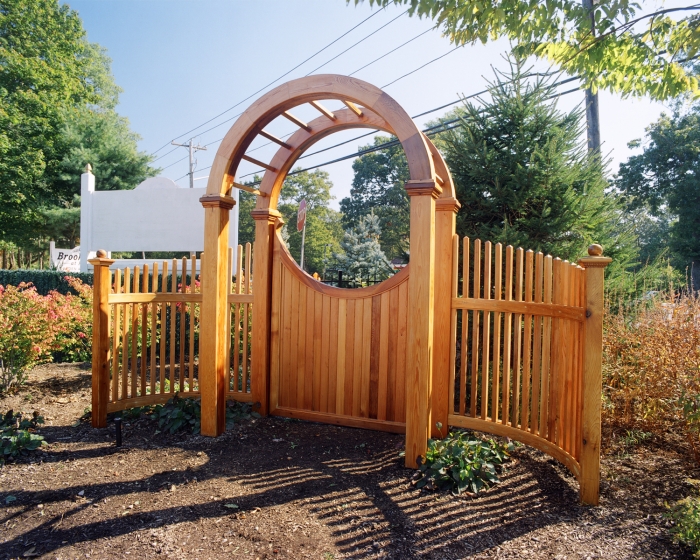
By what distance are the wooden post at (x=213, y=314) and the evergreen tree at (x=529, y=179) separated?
99.0 inches

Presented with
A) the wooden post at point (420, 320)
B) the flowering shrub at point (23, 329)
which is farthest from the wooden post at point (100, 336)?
the wooden post at point (420, 320)

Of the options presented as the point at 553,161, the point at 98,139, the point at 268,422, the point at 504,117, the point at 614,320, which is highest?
the point at 98,139

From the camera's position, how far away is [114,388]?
178 inches

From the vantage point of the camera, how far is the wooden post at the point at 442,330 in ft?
12.9

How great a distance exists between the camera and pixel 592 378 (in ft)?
9.22

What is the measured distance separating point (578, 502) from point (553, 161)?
319cm

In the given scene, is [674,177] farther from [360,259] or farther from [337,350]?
[337,350]

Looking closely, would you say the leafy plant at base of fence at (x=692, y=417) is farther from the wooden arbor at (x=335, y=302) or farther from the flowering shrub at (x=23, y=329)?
the flowering shrub at (x=23, y=329)

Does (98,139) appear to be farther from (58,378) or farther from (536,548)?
(536,548)

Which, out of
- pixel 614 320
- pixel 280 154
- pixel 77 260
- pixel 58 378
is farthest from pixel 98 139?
pixel 614 320

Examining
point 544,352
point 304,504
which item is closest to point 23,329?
point 304,504

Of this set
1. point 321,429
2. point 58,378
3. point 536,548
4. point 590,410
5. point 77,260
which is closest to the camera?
point 536,548

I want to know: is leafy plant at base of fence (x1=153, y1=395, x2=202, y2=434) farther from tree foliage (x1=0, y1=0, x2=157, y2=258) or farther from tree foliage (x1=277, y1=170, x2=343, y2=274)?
tree foliage (x1=277, y1=170, x2=343, y2=274)

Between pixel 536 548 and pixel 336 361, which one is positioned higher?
pixel 336 361
